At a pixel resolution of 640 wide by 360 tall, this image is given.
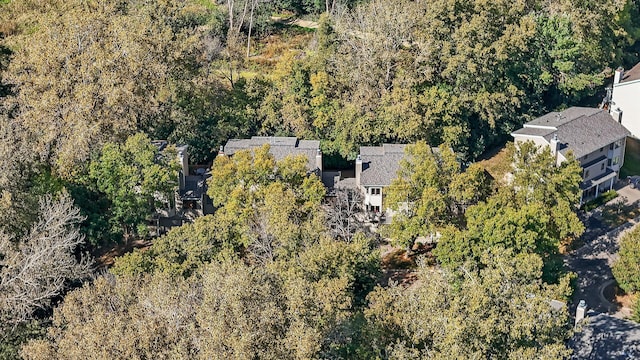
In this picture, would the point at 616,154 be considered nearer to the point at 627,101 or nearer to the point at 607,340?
the point at 627,101

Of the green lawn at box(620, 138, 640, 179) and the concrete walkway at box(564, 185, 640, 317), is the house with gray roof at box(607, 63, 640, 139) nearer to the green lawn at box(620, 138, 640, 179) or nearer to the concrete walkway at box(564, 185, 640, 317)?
the green lawn at box(620, 138, 640, 179)

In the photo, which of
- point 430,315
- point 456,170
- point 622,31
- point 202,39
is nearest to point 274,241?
point 456,170

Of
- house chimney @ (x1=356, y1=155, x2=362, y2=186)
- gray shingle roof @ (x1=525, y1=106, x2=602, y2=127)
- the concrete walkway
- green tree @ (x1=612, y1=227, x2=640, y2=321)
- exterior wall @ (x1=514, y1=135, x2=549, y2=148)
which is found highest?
gray shingle roof @ (x1=525, y1=106, x2=602, y2=127)

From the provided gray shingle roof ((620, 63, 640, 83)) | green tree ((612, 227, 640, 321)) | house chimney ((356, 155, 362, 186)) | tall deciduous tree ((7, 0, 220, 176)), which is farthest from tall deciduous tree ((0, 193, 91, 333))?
gray shingle roof ((620, 63, 640, 83))

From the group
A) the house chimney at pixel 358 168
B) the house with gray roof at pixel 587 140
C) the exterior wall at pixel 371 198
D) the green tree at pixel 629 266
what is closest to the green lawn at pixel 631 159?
the house with gray roof at pixel 587 140

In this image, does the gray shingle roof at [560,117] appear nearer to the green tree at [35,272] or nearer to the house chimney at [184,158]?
the house chimney at [184,158]

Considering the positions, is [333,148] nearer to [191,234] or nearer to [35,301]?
[191,234]

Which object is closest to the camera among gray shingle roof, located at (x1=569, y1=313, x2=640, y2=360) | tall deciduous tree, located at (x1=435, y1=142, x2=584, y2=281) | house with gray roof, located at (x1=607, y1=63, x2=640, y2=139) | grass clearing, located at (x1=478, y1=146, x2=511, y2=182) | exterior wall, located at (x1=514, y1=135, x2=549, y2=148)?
gray shingle roof, located at (x1=569, y1=313, x2=640, y2=360)
